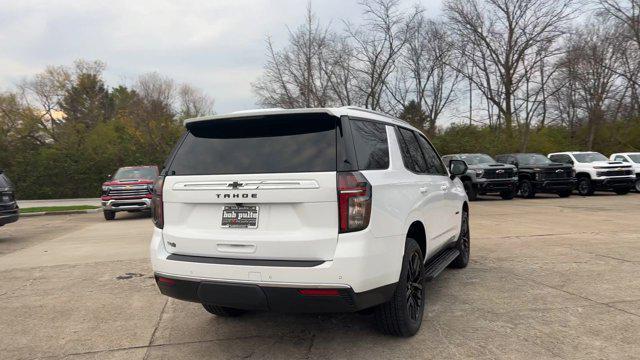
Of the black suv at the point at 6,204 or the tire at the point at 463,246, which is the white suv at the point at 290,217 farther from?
the black suv at the point at 6,204

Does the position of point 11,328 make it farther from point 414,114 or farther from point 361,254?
point 414,114

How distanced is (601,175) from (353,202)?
19.1 meters

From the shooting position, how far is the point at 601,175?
1827 cm

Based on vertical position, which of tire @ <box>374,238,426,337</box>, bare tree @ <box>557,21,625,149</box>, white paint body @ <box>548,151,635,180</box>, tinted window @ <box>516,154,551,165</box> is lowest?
tire @ <box>374,238,426,337</box>

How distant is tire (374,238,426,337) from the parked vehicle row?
14112 mm

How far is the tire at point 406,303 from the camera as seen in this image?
3.45 metres

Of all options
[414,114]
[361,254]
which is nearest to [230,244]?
[361,254]

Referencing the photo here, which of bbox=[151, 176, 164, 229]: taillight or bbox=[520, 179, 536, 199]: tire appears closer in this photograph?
bbox=[151, 176, 164, 229]: taillight

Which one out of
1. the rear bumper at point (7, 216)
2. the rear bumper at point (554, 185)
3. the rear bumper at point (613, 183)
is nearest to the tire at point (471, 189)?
the rear bumper at point (554, 185)

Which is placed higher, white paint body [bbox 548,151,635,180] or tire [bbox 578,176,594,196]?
white paint body [bbox 548,151,635,180]

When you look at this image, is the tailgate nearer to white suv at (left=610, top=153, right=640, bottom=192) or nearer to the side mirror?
the side mirror

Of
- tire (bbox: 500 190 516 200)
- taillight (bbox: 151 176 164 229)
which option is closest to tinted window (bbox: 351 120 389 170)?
taillight (bbox: 151 176 164 229)

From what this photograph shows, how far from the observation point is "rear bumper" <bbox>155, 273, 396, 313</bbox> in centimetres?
293

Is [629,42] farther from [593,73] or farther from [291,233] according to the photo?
[291,233]
